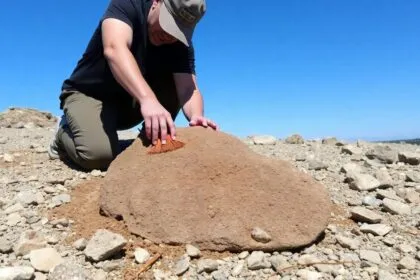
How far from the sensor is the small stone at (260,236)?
9.25ft

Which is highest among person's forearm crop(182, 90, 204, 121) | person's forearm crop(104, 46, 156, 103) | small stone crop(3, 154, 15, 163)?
person's forearm crop(104, 46, 156, 103)

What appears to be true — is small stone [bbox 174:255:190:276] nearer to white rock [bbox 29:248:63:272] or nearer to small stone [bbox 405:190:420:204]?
white rock [bbox 29:248:63:272]

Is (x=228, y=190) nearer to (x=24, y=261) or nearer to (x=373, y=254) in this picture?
(x=373, y=254)

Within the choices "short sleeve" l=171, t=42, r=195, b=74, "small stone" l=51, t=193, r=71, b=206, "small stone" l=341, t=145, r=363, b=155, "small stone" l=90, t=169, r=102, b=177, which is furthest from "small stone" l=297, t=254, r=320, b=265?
"small stone" l=341, t=145, r=363, b=155

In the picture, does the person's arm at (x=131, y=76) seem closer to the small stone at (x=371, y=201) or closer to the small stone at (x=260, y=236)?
the small stone at (x=260, y=236)

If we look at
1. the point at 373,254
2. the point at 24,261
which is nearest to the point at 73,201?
the point at 24,261

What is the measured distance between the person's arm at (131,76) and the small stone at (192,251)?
107 centimetres

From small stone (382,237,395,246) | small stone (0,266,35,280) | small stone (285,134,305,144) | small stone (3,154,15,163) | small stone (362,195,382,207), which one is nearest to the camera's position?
small stone (0,266,35,280)

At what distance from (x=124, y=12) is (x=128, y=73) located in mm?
684

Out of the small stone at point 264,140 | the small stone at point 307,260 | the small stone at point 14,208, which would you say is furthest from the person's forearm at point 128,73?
the small stone at point 264,140

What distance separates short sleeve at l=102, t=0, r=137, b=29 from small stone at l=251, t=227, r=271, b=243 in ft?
7.60

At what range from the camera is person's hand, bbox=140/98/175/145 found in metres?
3.57

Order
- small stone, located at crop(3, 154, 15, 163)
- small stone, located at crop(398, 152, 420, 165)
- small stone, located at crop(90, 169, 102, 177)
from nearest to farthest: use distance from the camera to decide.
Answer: small stone, located at crop(90, 169, 102, 177) → small stone, located at crop(3, 154, 15, 163) → small stone, located at crop(398, 152, 420, 165)

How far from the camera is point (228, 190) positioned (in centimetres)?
311
